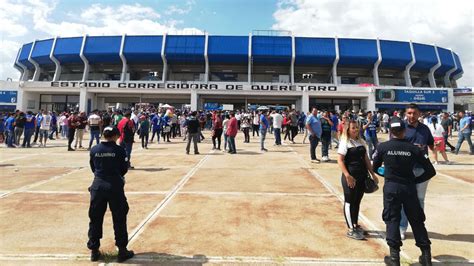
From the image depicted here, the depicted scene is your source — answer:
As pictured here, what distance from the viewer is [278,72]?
48.1 m

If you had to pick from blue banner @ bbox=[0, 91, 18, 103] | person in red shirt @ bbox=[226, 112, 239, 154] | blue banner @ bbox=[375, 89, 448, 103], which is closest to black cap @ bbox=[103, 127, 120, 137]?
person in red shirt @ bbox=[226, 112, 239, 154]

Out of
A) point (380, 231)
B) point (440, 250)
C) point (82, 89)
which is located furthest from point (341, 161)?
point (82, 89)

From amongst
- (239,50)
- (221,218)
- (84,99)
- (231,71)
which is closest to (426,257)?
(221,218)

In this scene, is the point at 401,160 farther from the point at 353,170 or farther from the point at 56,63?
the point at 56,63

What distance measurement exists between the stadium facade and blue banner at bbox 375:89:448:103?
13 cm

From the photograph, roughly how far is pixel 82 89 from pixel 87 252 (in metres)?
39.6

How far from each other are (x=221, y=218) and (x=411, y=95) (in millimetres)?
41151

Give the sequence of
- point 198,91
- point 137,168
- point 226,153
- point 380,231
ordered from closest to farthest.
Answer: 1. point 380,231
2. point 137,168
3. point 226,153
4. point 198,91

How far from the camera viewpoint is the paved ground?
3424mm

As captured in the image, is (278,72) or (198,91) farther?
(278,72)

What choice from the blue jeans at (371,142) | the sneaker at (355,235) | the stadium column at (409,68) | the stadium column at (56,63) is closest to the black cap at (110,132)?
the sneaker at (355,235)

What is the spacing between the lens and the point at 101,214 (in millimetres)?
3318

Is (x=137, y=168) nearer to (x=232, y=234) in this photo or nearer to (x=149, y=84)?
(x=232, y=234)

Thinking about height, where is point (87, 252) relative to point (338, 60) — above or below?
below
